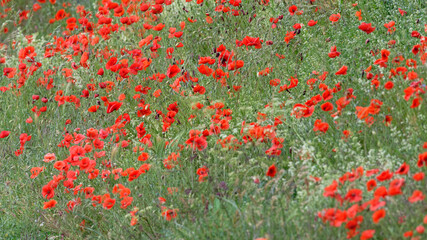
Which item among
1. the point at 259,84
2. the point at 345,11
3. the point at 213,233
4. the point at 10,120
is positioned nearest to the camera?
the point at 213,233

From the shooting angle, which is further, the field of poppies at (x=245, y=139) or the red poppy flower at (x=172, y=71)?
the red poppy flower at (x=172, y=71)

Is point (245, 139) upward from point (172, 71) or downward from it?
downward

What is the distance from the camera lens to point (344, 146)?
9.29 feet

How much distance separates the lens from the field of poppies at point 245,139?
2629 mm

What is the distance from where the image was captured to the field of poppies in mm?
2629

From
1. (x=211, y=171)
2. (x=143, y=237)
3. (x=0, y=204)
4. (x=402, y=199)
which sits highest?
(x=402, y=199)

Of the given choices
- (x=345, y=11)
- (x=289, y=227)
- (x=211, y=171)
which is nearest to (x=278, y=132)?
(x=211, y=171)

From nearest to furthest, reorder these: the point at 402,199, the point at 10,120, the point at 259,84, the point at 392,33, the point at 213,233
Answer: the point at 402,199
the point at 213,233
the point at 392,33
the point at 259,84
the point at 10,120

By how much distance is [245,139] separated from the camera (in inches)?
125

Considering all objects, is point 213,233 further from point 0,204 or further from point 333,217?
point 0,204

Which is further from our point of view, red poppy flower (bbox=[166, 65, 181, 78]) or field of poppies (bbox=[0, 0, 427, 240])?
red poppy flower (bbox=[166, 65, 181, 78])

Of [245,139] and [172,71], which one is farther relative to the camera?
[172,71]

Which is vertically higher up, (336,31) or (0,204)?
(336,31)

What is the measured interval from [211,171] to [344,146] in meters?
0.77
